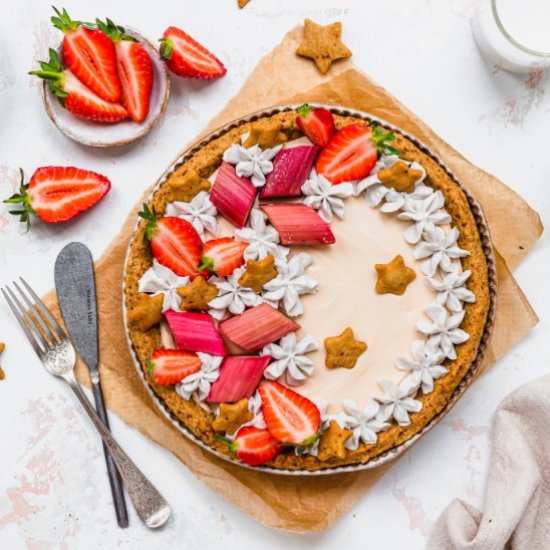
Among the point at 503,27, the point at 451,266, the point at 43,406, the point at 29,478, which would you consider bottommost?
the point at 29,478

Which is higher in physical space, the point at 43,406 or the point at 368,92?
the point at 368,92

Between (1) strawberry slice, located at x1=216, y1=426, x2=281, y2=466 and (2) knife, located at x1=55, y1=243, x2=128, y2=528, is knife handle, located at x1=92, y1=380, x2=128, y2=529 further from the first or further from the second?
(1) strawberry slice, located at x1=216, y1=426, x2=281, y2=466

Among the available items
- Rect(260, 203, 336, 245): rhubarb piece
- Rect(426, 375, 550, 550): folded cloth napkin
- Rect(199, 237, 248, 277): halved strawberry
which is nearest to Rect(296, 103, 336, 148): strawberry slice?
Rect(260, 203, 336, 245): rhubarb piece

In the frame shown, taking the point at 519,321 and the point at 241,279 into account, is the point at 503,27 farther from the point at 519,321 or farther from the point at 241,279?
the point at 241,279

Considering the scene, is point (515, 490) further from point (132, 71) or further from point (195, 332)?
point (132, 71)

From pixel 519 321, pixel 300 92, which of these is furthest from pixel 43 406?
pixel 519 321

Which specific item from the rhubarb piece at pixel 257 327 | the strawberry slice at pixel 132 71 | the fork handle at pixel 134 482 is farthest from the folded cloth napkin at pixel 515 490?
the strawberry slice at pixel 132 71
